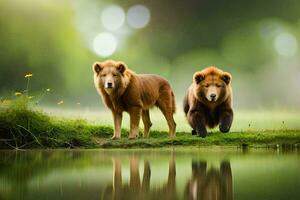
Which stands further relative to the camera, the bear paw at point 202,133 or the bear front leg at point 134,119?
the bear paw at point 202,133

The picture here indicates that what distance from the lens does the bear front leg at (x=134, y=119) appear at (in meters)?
4.84

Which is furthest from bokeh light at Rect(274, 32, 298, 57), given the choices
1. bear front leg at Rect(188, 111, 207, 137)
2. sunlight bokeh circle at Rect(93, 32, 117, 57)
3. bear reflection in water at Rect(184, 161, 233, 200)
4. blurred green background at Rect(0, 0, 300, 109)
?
bear reflection in water at Rect(184, 161, 233, 200)

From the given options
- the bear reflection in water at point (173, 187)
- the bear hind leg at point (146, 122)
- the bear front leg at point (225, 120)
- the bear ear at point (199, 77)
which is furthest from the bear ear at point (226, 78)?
the bear reflection in water at point (173, 187)

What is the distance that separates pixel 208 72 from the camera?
499 cm

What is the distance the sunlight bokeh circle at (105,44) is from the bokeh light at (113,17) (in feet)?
0.33

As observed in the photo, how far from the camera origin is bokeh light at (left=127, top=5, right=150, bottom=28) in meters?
5.67

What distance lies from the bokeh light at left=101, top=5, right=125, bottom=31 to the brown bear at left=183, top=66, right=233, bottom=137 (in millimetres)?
1188

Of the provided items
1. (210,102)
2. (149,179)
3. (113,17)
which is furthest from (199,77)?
(149,179)

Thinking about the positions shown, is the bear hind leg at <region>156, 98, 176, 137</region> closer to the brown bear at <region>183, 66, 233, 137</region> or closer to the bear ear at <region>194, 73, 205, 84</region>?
the brown bear at <region>183, 66, 233, 137</region>

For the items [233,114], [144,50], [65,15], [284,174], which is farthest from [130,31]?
[284,174]

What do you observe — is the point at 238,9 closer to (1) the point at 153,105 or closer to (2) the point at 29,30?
(1) the point at 153,105

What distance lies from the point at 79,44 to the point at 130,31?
1.92 feet

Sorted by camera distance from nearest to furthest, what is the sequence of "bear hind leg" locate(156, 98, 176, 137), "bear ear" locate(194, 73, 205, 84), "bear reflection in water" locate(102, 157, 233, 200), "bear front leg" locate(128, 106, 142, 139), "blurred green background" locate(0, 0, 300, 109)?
"bear reflection in water" locate(102, 157, 233, 200), "bear front leg" locate(128, 106, 142, 139), "bear ear" locate(194, 73, 205, 84), "bear hind leg" locate(156, 98, 176, 137), "blurred green background" locate(0, 0, 300, 109)

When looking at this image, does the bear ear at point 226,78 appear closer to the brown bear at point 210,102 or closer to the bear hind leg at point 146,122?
the brown bear at point 210,102
